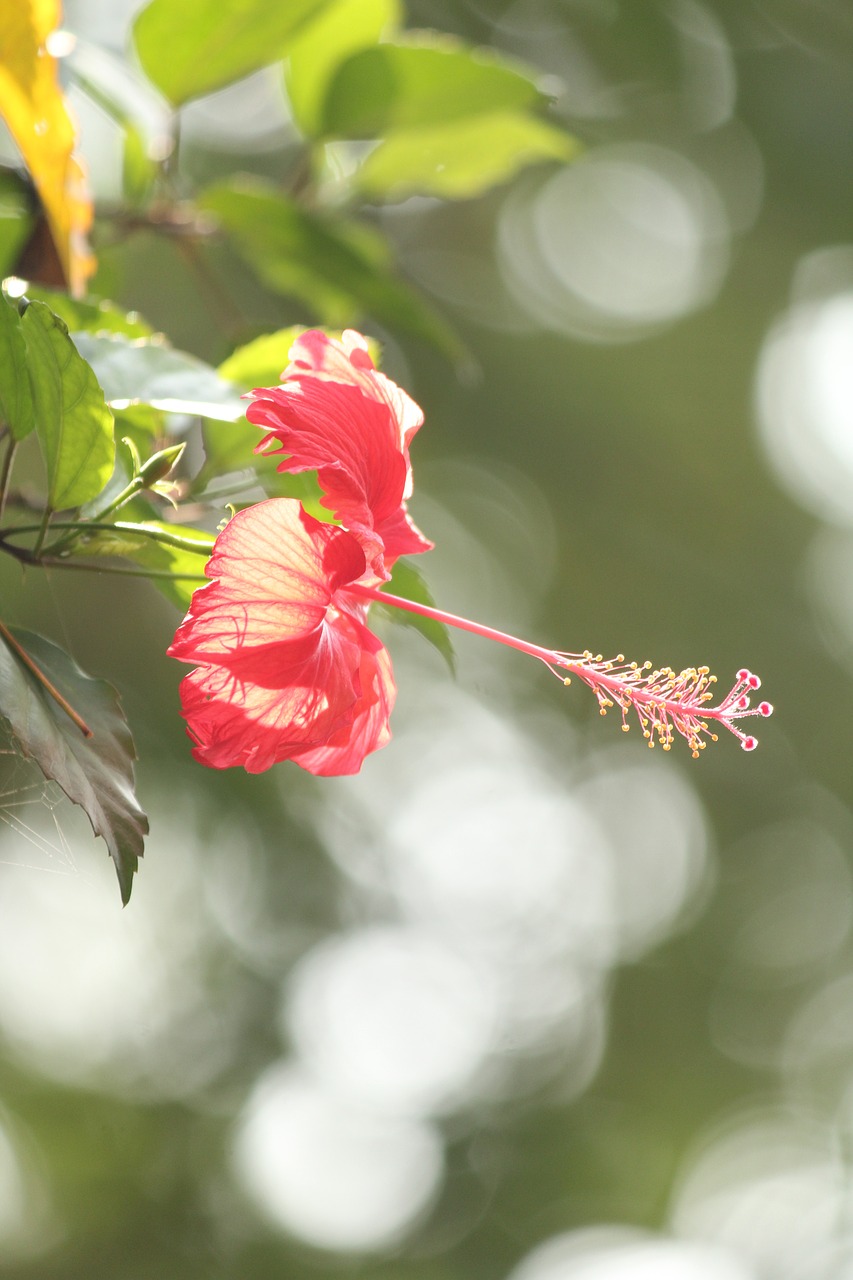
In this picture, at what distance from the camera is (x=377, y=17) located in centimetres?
85

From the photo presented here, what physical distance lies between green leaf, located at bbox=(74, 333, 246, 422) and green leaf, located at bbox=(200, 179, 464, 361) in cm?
28

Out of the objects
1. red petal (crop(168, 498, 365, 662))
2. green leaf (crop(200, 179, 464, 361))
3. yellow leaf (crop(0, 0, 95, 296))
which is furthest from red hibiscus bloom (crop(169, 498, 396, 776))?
green leaf (crop(200, 179, 464, 361))

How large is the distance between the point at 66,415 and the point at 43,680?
99 mm

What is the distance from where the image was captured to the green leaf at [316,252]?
2.55 feet

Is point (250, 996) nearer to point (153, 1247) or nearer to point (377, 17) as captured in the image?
point (153, 1247)

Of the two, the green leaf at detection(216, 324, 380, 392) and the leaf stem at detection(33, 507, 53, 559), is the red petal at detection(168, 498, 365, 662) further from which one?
the green leaf at detection(216, 324, 380, 392)

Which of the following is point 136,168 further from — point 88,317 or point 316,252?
point 88,317

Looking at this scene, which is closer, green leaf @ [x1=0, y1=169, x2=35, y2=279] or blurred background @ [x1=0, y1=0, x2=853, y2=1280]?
green leaf @ [x1=0, y1=169, x2=35, y2=279]

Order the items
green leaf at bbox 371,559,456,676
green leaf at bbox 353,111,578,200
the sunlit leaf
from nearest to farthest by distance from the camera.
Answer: green leaf at bbox 371,559,456,676, the sunlit leaf, green leaf at bbox 353,111,578,200

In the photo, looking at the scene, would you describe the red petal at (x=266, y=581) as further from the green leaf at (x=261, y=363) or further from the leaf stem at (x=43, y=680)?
the green leaf at (x=261, y=363)

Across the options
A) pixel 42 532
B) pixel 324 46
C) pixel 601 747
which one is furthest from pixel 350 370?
pixel 601 747

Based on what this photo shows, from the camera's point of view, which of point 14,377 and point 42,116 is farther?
point 42,116

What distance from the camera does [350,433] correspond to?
0.46 m

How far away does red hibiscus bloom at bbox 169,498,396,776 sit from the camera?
1.38 ft
